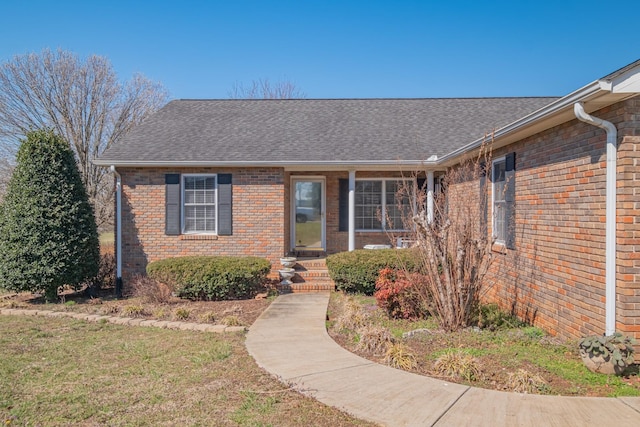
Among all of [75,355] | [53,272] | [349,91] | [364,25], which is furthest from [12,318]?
[349,91]

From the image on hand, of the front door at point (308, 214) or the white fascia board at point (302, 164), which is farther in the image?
the front door at point (308, 214)

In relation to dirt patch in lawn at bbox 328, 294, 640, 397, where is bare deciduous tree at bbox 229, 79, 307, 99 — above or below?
above

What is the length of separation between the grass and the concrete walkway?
0.72 ft

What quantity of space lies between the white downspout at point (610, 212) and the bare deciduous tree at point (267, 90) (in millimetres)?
29489

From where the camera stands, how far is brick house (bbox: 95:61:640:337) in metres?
4.68

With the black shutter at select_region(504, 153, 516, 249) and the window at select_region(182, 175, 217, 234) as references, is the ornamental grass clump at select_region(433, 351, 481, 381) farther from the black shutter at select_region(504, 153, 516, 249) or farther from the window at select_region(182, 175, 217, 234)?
the window at select_region(182, 175, 217, 234)

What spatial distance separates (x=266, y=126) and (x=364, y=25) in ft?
18.1

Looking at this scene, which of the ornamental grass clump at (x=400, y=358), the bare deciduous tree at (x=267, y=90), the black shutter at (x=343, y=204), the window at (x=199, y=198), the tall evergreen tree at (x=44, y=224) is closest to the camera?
the ornamental grass clump at (x=400, y=358)

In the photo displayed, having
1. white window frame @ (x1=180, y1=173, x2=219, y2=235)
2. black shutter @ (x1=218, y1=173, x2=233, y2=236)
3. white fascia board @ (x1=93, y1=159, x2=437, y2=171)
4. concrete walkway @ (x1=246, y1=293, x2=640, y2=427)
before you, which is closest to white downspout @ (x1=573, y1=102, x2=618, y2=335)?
concrete walkway @ (x1=246, y1=293, x2=640, y2=427)

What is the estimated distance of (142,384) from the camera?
4.44 meters

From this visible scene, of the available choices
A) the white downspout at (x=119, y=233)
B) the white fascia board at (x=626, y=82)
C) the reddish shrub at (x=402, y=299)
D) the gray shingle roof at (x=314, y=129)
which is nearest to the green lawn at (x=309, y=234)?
the gray shingle roof at (x=314, y=129)

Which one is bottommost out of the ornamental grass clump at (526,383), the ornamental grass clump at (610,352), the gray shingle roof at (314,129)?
the ornamental grass clump at (526,383)

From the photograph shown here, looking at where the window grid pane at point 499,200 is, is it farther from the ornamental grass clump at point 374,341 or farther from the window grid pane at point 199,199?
the window grid pane at point 199,199

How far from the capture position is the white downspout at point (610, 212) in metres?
4.66
